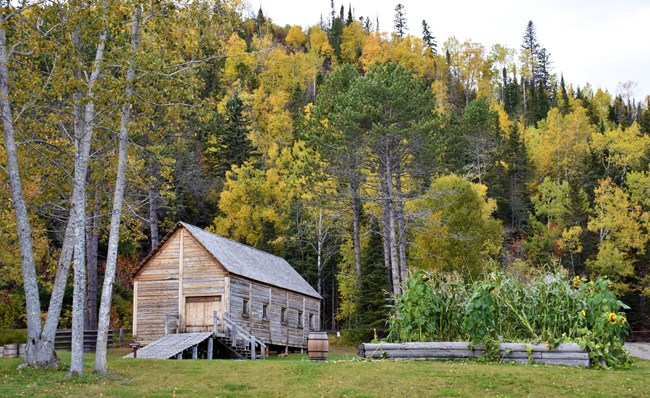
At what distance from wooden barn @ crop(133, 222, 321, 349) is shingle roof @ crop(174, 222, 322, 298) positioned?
2.1 inches

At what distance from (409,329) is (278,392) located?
6.41 meters

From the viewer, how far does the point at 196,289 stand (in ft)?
104

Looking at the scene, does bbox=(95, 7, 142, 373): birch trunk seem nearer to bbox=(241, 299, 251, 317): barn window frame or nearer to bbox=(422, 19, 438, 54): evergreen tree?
bbox=(241, 299, 251, 317): barn window frame

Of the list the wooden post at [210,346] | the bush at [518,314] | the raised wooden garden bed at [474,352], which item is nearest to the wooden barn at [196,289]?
the wooden post at [210,346]

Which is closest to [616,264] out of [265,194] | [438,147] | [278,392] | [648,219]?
[648,219]

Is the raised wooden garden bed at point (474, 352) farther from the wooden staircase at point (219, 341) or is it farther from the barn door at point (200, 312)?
the barn door at point (200, 312)

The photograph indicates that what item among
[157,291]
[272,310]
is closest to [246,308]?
[272,310]

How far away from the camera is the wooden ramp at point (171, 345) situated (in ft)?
81.9

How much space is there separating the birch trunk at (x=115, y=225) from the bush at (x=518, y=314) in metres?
8.36

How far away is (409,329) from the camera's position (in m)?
19.8

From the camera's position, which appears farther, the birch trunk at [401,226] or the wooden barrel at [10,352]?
the birch trunk at [401,226]

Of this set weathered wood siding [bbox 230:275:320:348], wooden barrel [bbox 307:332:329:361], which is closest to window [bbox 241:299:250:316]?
weathered wood siding [bbox 230:275:320:348]

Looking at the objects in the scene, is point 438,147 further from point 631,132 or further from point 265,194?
point 631,132

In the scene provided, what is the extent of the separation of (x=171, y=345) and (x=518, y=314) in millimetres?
14473
